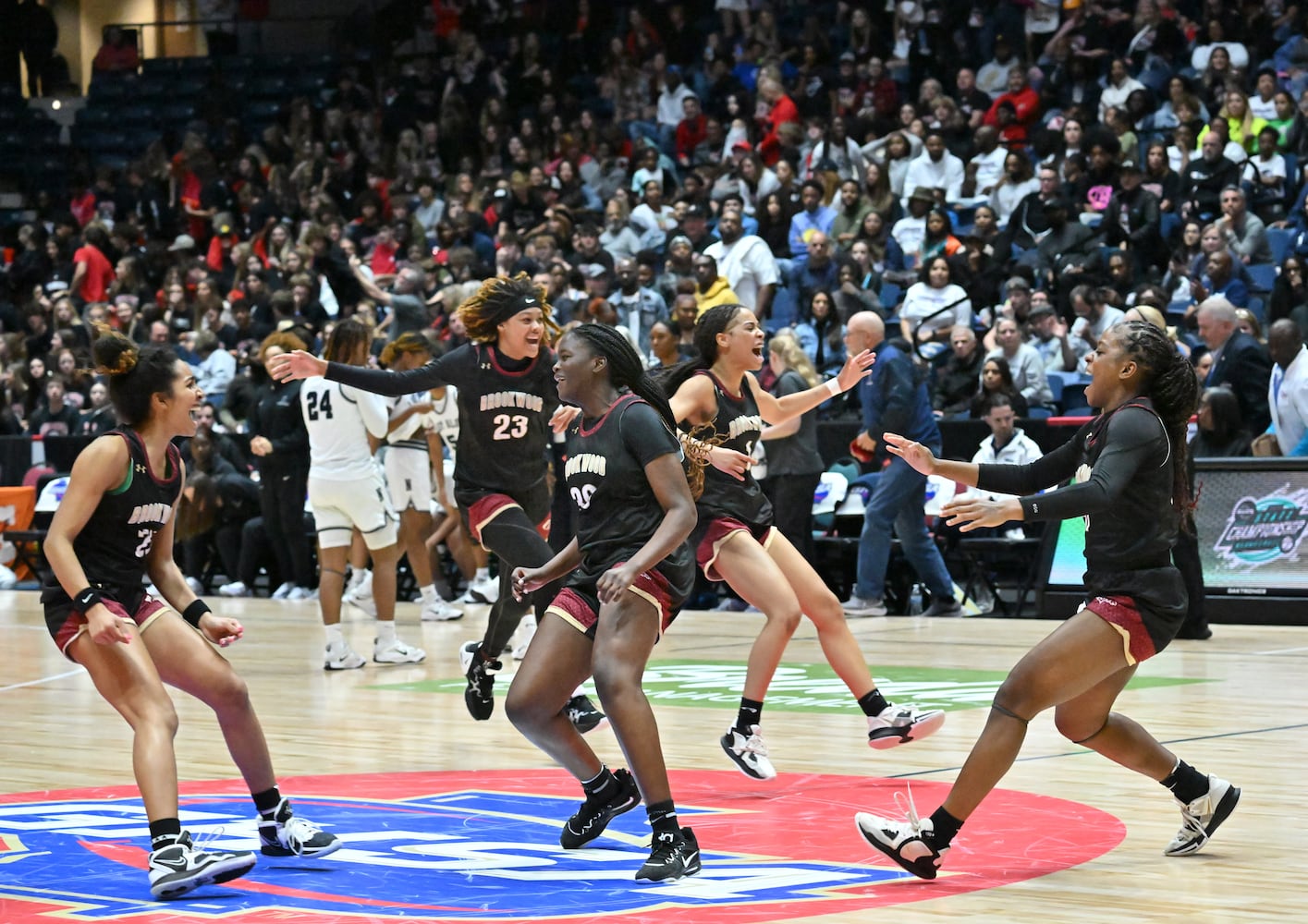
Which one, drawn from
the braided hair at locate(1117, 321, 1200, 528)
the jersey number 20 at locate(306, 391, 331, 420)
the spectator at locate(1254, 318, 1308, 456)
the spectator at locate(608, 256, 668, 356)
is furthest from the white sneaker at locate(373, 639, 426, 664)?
the braided hair at locate(1117, 321, 1200, 528)

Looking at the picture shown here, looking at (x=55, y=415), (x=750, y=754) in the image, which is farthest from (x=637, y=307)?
(x=750, y=754)

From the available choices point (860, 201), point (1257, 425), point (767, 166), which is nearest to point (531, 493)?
point (1257, 425)

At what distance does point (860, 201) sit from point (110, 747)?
441 inches

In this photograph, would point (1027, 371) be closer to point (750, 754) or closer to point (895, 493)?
point (895, 493)

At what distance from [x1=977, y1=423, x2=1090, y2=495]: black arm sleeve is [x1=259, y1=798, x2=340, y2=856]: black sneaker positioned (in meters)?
2.28

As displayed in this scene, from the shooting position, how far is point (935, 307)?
1608cm

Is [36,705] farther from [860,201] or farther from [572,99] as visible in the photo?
[572,99]

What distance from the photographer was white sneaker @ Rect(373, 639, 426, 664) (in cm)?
1163

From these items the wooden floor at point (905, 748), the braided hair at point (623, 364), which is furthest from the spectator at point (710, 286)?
the braided hair at point (623, 364)

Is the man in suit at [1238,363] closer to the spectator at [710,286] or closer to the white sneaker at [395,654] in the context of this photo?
the spectator at [710,286]

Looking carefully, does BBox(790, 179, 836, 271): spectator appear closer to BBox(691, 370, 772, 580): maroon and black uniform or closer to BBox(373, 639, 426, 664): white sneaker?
BBox(373, 639, 426, 664): white sneaker

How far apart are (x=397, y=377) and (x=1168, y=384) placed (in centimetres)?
364

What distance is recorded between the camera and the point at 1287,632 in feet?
40.7

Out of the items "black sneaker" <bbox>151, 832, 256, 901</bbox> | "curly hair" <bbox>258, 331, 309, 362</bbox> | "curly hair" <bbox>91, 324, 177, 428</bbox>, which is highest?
"curly hair" <bbox>91, 324, 177, 428</bbox>
